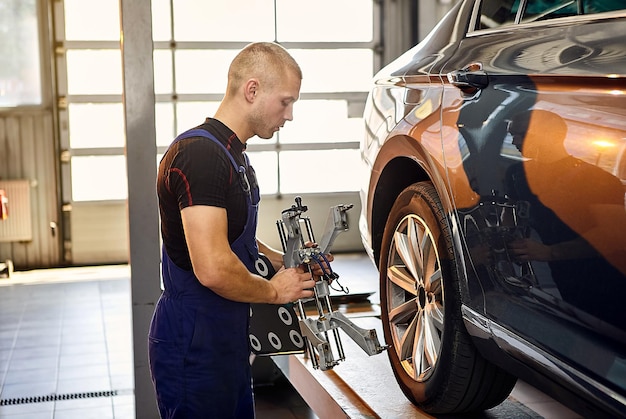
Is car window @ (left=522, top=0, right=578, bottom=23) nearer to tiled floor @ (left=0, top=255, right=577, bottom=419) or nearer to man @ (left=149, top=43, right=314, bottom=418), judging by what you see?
man @ (left=149, top=43, right=314, bottom=418)

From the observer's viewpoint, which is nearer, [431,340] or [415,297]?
[431,340]

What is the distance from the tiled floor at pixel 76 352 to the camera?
4.71 meters

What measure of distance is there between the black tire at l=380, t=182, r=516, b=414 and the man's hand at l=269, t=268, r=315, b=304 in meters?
0.37

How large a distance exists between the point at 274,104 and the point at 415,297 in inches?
29.7

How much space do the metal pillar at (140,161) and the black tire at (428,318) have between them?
4.62ft

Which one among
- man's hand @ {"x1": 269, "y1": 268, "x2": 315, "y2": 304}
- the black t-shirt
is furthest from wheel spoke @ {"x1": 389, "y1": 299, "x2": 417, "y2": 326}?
the black t-shirt

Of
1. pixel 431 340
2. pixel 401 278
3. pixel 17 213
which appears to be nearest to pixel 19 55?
pixel 17 213

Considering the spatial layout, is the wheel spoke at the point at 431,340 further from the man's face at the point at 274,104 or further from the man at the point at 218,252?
the man's face at the point at 274,104

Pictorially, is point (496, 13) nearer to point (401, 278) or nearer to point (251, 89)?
point (251, 89)

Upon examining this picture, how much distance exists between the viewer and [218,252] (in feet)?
7.23

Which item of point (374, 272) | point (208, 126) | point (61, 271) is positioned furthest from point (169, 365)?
point (61, 271)

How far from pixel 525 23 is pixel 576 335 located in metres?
0.81

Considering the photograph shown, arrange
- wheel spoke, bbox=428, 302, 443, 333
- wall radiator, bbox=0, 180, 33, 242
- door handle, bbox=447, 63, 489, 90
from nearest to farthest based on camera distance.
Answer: door handle, bbox=447, 63, 489, 90
wheel spoke, bbox=428, 302, 443, 333
wall radiator, bbox=0, 180, 33, 242

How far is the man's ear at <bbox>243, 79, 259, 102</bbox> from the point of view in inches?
91.0
